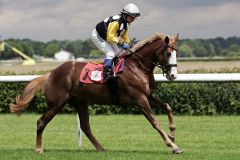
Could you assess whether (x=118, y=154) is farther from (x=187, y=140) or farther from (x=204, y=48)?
(x=204, y=48)

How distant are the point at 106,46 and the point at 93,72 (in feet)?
1.45

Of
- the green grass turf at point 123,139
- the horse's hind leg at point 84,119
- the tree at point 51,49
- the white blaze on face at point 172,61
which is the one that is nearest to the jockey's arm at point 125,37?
the white blaze on face at point 172,61

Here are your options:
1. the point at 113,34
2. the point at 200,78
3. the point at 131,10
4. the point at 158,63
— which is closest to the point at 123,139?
the point at 200,78

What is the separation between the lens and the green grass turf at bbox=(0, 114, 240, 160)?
8602 millimetres

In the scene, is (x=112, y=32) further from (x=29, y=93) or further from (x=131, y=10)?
(x=29, y=93)

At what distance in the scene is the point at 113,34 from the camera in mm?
8938

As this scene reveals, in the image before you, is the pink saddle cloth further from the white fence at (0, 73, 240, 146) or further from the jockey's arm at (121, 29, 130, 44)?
the white fence at (0, 73, 240, 146)

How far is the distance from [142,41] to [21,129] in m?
5.15

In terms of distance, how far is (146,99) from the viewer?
8.84 metres

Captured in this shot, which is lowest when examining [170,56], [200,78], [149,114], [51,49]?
[51,49]

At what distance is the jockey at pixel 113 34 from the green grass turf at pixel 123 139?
1.33 metres

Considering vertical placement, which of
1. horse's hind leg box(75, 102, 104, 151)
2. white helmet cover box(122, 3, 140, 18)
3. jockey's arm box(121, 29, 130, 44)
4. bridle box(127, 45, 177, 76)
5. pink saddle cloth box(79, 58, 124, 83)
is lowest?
horse's hind leg box(75, 102, 104, 151)

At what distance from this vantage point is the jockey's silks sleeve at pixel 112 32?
8.89 metres

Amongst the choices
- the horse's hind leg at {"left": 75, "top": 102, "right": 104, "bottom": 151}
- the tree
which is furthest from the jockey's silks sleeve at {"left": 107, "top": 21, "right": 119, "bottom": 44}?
the tree
